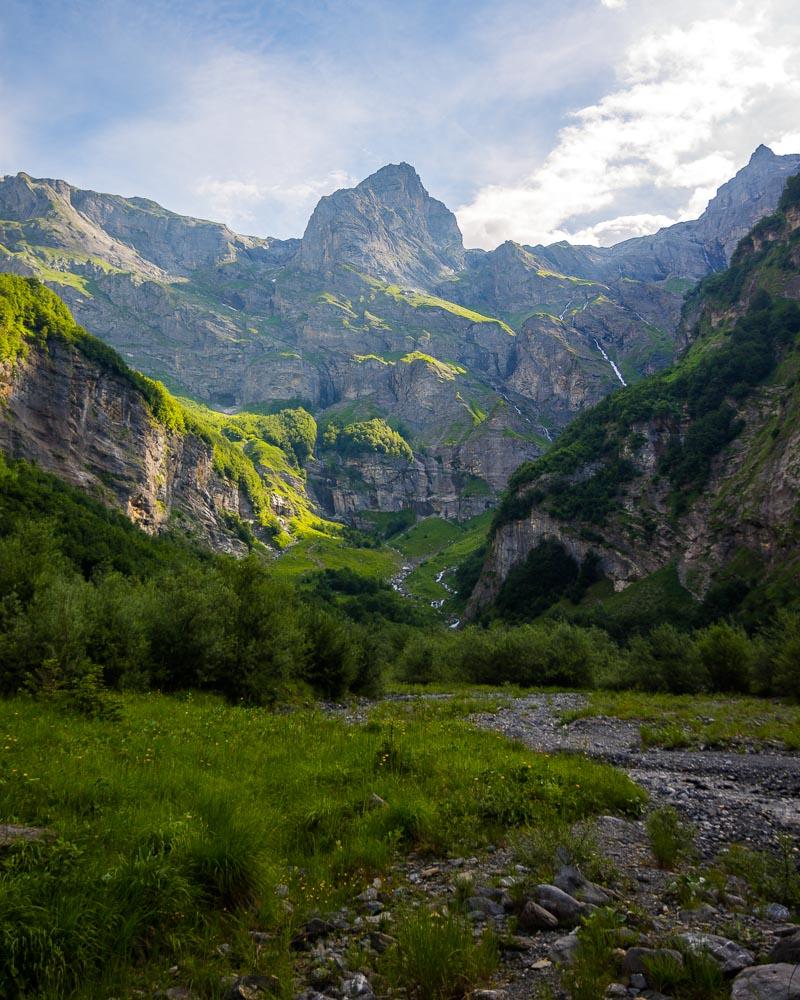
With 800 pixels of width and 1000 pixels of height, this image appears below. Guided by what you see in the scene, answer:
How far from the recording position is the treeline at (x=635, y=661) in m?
43.1

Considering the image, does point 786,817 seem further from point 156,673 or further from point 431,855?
point 156,673

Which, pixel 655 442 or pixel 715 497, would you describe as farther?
pixel 655 442

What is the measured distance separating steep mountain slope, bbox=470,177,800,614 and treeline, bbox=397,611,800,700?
6036cm

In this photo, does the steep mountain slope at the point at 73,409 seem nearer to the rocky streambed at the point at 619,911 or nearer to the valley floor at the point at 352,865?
the valley floor at the point at 352,865

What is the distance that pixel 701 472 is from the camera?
14662cm

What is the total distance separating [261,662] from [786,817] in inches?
1047

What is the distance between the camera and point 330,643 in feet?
140

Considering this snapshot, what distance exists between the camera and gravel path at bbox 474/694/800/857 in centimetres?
1173

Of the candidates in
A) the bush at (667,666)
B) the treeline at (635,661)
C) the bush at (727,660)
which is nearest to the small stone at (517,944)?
the treeline at (635,661)

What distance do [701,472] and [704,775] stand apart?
150 metres

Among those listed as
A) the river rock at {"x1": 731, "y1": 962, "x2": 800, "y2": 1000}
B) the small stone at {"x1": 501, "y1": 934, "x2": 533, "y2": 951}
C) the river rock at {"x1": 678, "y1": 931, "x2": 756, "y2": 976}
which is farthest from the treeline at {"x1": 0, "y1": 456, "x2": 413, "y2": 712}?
the river rock at {"x1": 731, "y1": 962, "x2": 800, "y2": 1000}

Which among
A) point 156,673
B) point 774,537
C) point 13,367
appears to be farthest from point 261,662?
point 13,367

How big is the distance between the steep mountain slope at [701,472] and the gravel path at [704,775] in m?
90.7

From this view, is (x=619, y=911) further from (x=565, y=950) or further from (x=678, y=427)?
(x=678, y=427)
